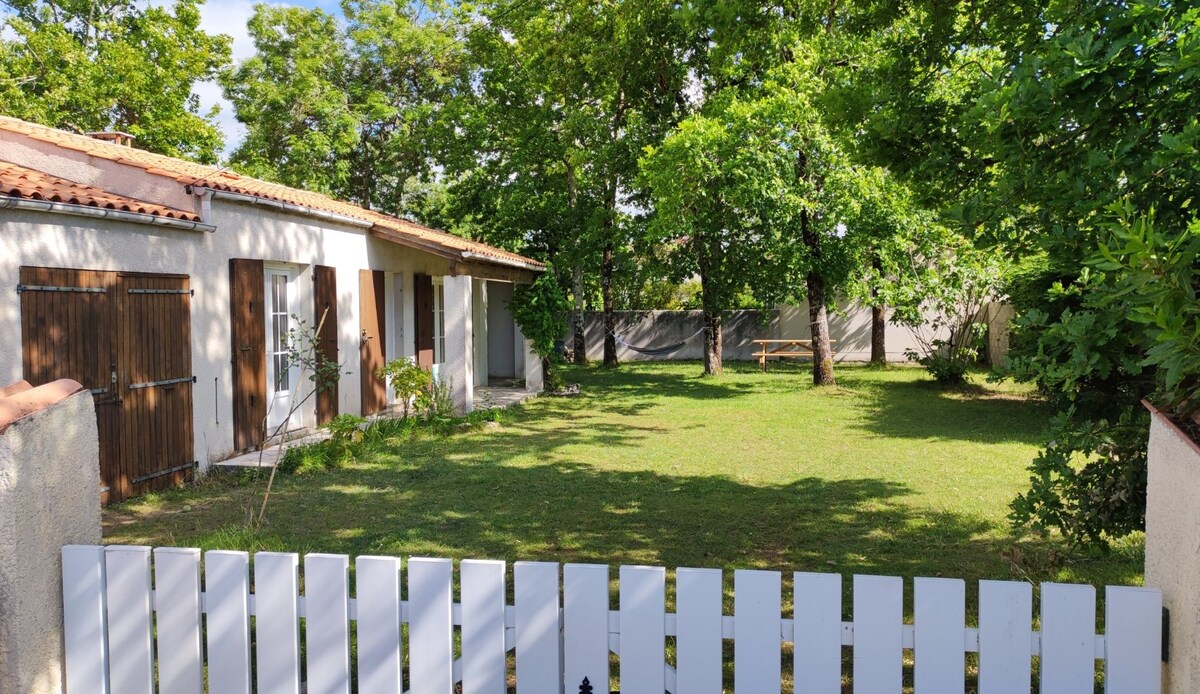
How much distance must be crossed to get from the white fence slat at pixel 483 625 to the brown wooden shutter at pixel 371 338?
33.3 ft

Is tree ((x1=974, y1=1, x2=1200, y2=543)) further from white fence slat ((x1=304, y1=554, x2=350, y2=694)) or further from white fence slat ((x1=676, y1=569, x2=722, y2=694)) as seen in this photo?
white fence slat ((x1=304, y1=554, x2=350, y2=694))

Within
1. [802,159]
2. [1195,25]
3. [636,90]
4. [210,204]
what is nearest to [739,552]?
[1195,25]

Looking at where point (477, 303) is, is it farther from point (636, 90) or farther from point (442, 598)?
point (442, 598)

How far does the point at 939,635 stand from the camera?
87.2 inches

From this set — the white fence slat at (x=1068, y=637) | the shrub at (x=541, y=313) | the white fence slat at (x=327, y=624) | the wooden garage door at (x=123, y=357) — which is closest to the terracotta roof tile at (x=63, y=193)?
the wooden garage door at (x=123, y=357)

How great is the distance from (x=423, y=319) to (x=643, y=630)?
1251 cm

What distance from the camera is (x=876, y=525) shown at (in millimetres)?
6484

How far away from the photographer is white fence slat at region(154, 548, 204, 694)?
2.53 metres

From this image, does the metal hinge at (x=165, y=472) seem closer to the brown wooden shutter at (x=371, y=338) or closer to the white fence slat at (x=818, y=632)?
the brown wooden shutter at (x=371, y=338)

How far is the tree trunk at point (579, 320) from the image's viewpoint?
24.7 meters

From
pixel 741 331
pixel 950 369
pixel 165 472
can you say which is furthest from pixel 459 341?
pixel 741 331

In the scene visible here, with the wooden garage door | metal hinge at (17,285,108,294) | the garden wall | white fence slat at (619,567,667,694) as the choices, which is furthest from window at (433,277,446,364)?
white fence slat at (619,567,667,694)

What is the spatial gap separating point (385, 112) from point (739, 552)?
76.4 feet

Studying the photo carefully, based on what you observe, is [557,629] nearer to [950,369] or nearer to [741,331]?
[950,369]
